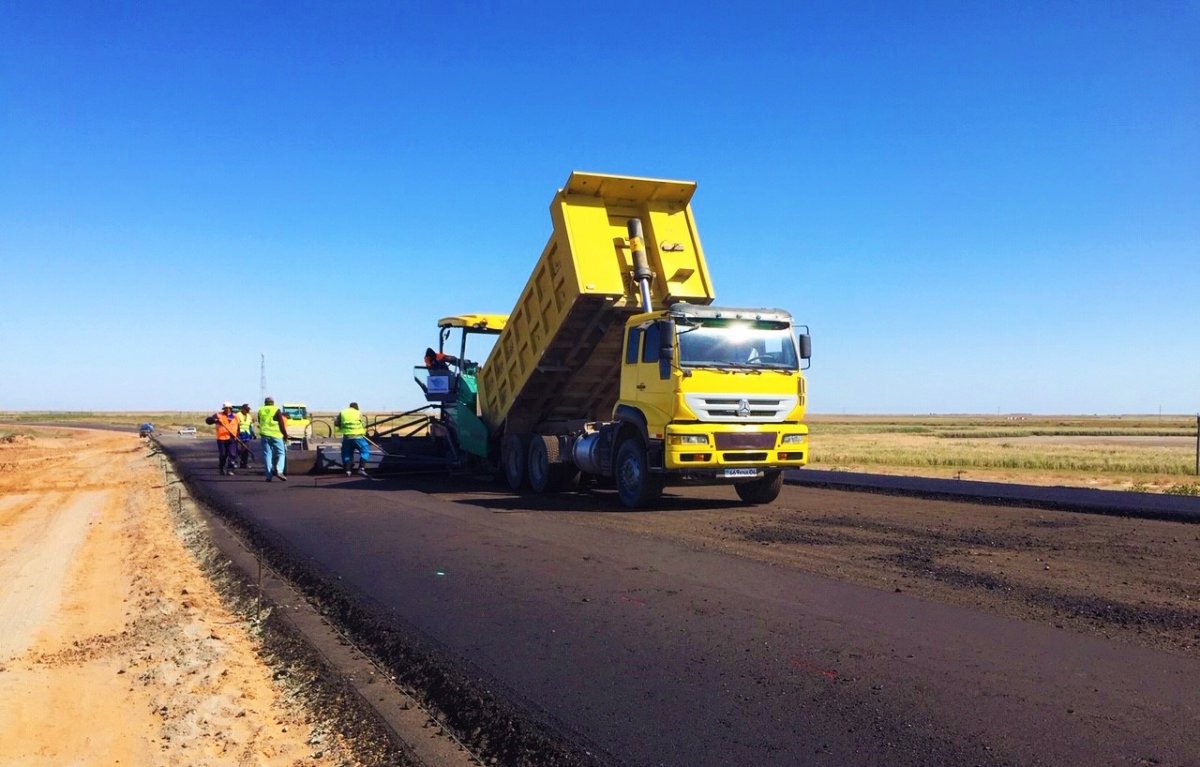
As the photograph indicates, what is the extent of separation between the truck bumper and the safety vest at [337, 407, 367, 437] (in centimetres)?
848

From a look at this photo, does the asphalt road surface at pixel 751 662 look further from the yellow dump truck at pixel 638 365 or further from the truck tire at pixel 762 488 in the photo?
the truck tire at pixel 762 488

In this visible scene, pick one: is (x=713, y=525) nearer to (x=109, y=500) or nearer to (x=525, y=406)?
(x=525, y=406)

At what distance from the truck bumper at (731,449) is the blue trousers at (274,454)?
984 centimetres

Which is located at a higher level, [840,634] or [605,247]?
[605,247]

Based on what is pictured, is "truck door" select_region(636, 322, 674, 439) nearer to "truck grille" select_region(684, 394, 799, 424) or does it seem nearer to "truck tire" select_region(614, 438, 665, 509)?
"truck grille" select_region(684, 394, 799, 424)

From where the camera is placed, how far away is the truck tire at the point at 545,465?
14891 millimetres

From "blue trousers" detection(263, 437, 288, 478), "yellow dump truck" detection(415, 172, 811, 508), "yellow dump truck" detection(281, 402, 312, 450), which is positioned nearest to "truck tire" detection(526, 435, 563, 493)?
"yellow dump truck" detection(415, 172, 811, 508)

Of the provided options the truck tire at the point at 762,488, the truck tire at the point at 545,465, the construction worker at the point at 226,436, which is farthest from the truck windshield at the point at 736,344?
the construction worker at the point at 226,436

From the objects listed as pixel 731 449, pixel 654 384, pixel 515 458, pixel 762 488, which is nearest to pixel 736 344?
pixel 654 384

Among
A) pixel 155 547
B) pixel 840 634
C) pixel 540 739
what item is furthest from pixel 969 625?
pixel 155 547

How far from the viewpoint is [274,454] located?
18797 millimetres

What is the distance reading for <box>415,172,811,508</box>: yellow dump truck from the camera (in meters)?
11.9

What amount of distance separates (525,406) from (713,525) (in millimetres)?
5516

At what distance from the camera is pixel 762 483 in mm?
13211
